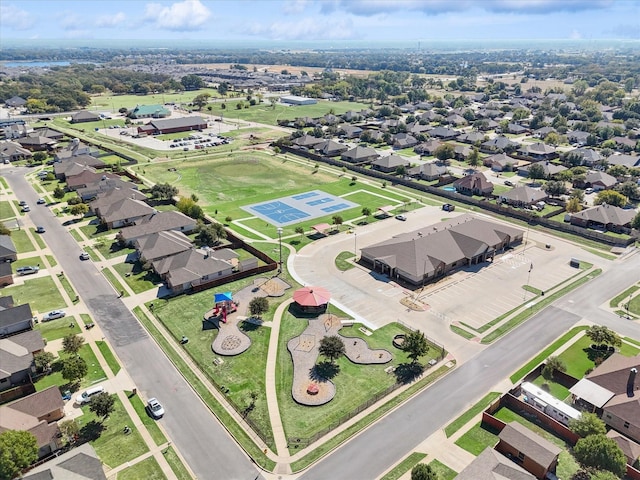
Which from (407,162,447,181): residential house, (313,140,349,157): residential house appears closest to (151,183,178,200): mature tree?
(313,140,349,157): residential house

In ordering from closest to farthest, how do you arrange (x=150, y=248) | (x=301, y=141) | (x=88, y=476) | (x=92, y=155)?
(x=88, y=476)
(x=150, y=248)
(x=92, y=155)
(x=301, y=141)

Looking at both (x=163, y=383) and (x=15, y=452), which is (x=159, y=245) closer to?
(x=163, y=383)

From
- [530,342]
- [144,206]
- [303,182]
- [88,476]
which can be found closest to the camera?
[88,476]

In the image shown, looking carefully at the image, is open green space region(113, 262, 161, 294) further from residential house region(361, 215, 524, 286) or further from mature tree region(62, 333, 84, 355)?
residential house region(361, 215, 524, 286)

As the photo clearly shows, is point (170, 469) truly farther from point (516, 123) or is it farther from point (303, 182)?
point (516, 123)

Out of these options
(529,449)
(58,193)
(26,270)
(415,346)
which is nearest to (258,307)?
(415,346)

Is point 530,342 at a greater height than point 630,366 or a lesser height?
lesser

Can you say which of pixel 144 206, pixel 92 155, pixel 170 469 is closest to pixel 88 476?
pixel 170 469
